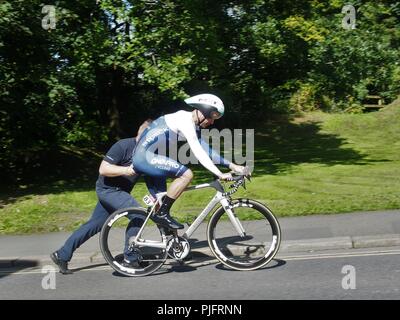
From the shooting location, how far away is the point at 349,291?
5273mm

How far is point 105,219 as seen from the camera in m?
6.55

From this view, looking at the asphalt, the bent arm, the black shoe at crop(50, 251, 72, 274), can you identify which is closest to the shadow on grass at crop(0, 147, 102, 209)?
the asphalt

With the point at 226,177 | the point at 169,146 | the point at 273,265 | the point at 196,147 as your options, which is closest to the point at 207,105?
the point at 196,147

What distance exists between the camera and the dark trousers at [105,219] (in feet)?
20.7

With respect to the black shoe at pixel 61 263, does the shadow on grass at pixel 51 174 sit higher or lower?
higher

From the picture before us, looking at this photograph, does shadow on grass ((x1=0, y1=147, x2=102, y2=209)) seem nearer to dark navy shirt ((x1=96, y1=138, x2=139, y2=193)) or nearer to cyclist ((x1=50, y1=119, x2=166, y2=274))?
cyclist ((x1=50, y1=119, x2=166, y2=274))

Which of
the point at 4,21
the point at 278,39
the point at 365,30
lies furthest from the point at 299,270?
the point at 365,30

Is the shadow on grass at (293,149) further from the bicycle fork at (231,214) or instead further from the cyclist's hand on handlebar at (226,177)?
the cyclist's hand on handlebar at (226,177)

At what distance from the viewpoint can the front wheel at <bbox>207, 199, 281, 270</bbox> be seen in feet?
20.2

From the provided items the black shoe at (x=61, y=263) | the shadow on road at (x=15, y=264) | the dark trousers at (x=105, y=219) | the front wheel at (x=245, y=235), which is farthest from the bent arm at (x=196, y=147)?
the shadow on road at (x=15, y=264)

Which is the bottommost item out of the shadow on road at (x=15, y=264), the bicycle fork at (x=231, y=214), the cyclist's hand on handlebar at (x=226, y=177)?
the shadow on road at (x=15, y=264)

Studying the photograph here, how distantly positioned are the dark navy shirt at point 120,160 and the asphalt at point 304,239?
4.12 feet

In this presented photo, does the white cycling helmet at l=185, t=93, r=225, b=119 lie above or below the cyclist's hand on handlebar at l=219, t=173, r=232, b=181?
above
